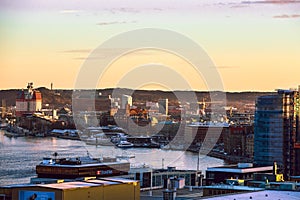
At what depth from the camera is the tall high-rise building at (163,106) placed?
39.1 metres

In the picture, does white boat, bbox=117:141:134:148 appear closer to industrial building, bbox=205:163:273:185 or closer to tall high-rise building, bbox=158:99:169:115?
tall high-rise building, bbox=158:99:169:115

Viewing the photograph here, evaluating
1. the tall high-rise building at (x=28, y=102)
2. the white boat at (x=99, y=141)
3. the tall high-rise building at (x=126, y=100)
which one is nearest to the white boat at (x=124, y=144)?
the white boat at (x=99, y=141)

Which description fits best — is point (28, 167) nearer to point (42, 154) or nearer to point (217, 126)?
point (42, 154)

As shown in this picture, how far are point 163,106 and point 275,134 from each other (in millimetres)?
18766

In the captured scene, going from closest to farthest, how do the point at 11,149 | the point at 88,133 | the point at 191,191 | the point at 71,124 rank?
1. the point at 191,191
2. the point at 11,149
3. the point at 88,133
4. the point at 71,124

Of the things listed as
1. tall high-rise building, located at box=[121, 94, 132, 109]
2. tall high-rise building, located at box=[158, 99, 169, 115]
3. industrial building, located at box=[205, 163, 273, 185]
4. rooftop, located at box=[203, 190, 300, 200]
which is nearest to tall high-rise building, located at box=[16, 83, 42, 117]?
tall high-rise building, located at box=[158, 99, 169, 115]

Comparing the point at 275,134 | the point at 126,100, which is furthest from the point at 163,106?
the point at 275,134

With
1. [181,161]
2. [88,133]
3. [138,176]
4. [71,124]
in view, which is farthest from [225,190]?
[71,124]

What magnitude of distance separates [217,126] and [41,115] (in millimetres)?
11018

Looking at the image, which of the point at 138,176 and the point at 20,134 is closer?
the point at 138,176

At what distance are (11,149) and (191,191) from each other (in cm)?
1771

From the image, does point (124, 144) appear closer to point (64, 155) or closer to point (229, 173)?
point (64, 155)

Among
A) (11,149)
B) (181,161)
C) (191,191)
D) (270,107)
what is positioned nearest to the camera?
(191,191)

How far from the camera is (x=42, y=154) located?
1101 inches
